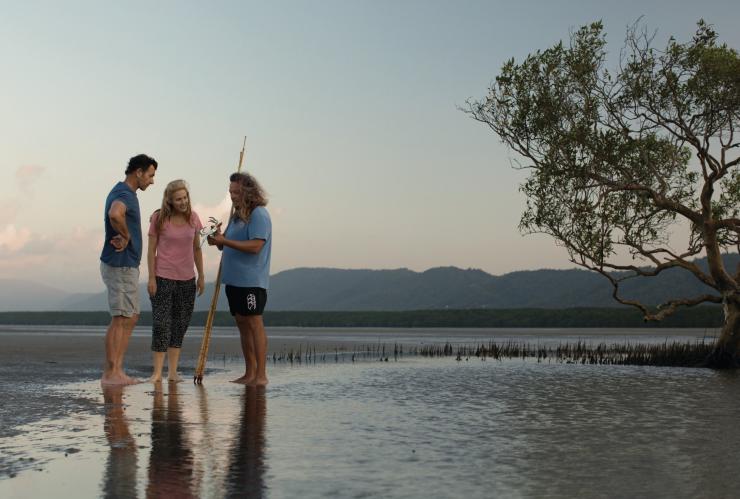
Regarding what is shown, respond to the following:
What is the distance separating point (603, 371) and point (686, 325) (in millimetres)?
70731

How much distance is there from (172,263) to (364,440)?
5.07 metres

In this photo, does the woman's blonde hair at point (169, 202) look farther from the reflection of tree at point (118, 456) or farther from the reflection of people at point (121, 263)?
the reflection of tree at point (118, 456)

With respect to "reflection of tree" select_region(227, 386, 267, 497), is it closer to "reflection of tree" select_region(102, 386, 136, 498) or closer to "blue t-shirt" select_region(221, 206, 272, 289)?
"reflection of tree" select_region(102, 386, 136, 498)

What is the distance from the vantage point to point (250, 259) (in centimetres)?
1079

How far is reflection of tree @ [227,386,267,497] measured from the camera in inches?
189

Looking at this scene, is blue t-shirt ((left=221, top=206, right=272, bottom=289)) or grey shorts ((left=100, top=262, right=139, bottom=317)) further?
blue t-shirt ((left=221, top=206, right=272, bottom=289))

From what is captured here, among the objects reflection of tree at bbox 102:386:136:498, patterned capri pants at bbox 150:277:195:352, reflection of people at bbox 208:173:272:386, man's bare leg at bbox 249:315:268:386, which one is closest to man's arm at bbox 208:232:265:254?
reflection of people at bbox 208:173:272:386

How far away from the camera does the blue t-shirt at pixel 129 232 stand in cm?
1051

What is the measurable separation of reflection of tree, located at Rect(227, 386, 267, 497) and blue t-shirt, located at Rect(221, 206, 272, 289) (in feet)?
7.28

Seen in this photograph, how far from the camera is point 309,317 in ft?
358

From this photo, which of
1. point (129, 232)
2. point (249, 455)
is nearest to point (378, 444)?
point (249, 455)

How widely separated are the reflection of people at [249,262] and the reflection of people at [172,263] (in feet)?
1.49

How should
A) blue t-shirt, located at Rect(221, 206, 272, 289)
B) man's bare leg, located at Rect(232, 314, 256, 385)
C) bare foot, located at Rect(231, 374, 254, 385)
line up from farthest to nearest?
bare foot, located at Rect(231, 374, 254, 385) → man's bare leg, located at Rect(232, 314, 256, 385) → blue t-shirt, located at Rect(221, 206, 272, 289)

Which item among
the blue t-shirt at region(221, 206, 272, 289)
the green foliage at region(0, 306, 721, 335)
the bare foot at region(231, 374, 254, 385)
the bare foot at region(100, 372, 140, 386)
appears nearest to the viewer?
the bare foot at region(100, 372, 140, 386)
